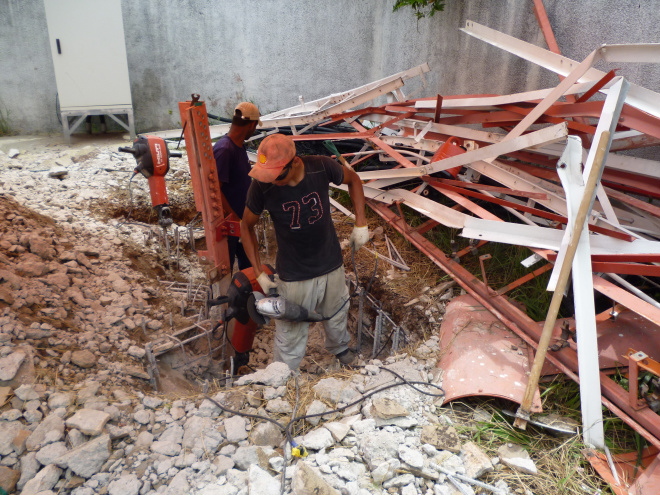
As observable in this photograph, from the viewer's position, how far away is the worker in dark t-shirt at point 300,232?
111 inches

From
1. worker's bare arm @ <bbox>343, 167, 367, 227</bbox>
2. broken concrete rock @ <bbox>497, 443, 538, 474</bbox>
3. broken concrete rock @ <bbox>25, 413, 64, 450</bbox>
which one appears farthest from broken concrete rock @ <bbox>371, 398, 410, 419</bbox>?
broken concrete rock @ <bbox>25, 413, 64, 450</bbox>

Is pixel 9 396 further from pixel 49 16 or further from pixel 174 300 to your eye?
pixel 49 16

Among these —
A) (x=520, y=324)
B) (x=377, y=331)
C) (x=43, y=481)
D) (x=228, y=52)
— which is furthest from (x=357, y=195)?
(x=228, y=52)

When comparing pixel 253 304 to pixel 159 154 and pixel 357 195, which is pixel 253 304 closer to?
pixel 357 195

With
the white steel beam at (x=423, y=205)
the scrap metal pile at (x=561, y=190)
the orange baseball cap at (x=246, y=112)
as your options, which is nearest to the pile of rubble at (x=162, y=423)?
the scrap metal pile at (x=561, y=190)

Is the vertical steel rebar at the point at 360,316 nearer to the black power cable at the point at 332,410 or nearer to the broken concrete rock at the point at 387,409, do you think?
the black power cable at the point at 332,410

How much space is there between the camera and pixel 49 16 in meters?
6.34

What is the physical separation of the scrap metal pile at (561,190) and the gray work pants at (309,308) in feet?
2.84

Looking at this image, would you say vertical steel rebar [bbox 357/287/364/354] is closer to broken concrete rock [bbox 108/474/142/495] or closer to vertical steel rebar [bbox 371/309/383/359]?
vertical steel rebar [bbox 371/309/383/359]

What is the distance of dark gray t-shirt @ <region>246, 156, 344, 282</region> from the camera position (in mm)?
2988

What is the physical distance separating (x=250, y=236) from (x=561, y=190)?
2.27 m

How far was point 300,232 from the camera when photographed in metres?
3.11

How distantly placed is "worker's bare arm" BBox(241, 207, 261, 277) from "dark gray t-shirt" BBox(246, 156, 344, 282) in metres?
0.05

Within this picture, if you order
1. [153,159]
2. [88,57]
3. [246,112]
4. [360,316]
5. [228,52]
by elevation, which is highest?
[228,52]
